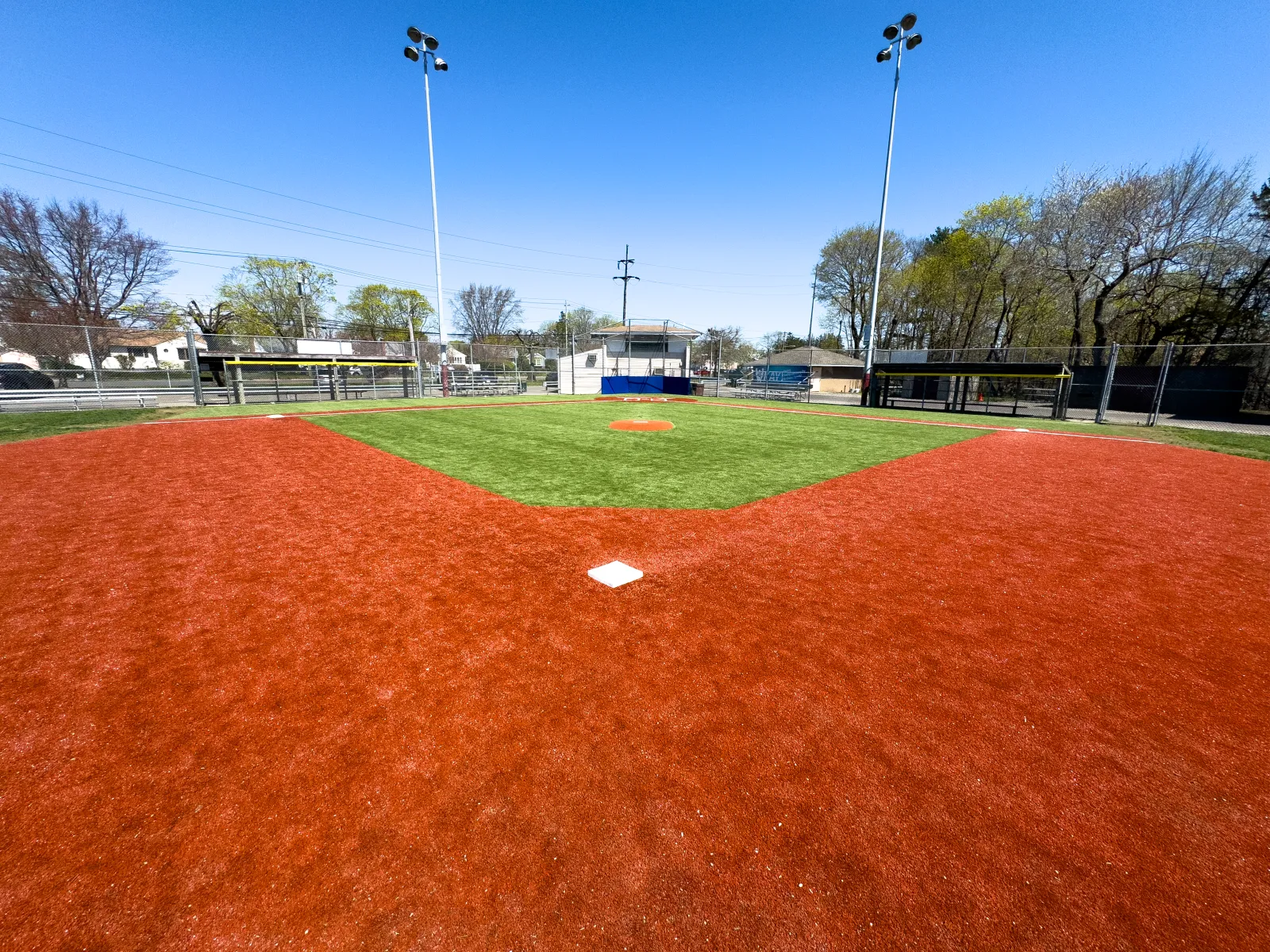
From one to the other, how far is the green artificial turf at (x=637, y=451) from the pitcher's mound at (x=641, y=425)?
30cm

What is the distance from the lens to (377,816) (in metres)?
1.93

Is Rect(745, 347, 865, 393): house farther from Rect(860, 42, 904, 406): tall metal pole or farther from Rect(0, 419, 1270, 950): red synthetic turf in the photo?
Rect(0, 419, 1270, 950): red synthetic turf

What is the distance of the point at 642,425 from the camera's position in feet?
44.6

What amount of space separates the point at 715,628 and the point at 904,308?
51503mm

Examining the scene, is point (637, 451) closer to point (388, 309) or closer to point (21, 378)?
point (21, 378)

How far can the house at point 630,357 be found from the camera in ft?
105

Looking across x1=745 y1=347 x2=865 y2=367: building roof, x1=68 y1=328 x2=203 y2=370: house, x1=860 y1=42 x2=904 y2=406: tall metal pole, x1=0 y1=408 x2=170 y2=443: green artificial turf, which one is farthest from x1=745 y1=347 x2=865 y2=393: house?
x1=68 y1=328 x2=203 y2=370: house

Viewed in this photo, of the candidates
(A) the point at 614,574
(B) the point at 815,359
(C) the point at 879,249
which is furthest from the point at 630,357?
(A) the point at 614,574

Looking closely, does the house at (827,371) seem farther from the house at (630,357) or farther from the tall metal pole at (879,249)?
the tall metal pole at (879,249)

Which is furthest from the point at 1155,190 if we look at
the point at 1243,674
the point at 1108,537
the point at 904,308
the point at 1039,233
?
the point at 1243,674

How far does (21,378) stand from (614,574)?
1089 inches

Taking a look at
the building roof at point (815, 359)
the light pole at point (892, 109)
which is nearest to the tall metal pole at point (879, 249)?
the light pole at point (892, 109)

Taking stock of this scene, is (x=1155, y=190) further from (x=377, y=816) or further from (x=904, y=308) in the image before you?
(x=377, y=816)

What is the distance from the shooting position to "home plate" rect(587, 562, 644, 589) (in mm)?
3945
